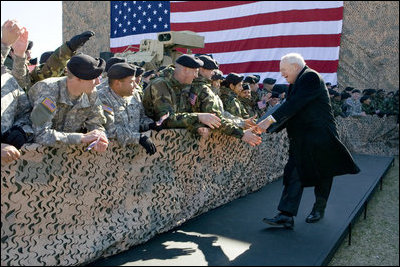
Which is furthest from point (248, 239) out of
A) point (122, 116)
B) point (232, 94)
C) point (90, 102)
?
point (232, 94)

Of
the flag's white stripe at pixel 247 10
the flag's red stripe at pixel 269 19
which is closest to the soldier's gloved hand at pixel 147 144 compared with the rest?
the flag's red stripe at pixel 269 19

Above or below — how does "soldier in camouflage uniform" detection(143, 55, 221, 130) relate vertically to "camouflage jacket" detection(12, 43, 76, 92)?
below

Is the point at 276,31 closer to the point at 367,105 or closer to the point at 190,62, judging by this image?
the point at 367,105

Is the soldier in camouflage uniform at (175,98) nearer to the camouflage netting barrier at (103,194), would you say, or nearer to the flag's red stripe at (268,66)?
the camouflage netting barrier at (103,194)

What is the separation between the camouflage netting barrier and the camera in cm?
220

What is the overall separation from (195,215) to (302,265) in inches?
51.4

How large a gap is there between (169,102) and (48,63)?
1047 mm

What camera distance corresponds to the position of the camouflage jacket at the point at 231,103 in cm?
495

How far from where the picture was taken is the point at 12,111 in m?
2.28

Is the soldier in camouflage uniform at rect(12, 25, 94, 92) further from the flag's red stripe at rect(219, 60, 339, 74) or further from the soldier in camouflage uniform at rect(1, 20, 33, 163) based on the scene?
the flag's red stripe at rect(219, 60, 339, 74)

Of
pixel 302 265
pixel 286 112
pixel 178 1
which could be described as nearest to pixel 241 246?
pixel 302 265

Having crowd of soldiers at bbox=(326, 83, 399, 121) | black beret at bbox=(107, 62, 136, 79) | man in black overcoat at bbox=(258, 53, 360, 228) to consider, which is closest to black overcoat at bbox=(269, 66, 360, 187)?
man in black overcoat at bbox=(258, 53, 360, 228)

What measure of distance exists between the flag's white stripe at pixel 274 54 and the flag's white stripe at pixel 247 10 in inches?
48.8

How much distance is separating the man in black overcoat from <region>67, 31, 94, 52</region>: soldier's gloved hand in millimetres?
1565
